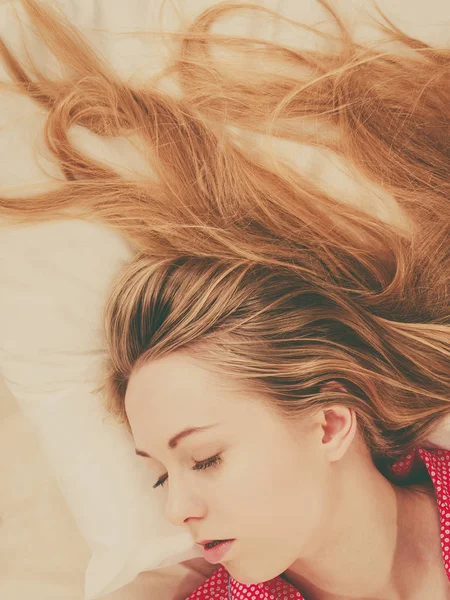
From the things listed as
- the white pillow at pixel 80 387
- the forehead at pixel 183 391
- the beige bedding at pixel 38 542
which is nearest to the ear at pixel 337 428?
the forehead at pixel 183 391

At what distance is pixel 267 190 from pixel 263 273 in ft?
0.39

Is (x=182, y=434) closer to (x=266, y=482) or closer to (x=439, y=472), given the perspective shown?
(x=266, y=482)

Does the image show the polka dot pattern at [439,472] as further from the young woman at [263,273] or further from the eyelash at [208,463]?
the eyelash at [208,463]

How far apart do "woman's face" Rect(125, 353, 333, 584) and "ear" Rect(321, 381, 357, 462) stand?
1 cm

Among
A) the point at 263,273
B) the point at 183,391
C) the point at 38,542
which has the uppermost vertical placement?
the point at 263,273

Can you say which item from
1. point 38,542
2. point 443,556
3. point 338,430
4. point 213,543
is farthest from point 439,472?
point 38,542

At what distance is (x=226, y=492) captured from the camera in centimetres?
81

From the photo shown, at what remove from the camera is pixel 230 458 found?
802 mm

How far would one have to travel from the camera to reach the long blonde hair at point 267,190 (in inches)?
33.4

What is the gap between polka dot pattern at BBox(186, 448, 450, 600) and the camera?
3.08ft

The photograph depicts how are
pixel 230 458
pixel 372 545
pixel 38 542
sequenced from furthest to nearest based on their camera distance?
pixel 38 542 < pixel 372 545 < pixel 230 458

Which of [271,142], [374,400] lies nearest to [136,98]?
[271,142]

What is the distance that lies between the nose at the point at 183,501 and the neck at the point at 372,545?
0.65 feet

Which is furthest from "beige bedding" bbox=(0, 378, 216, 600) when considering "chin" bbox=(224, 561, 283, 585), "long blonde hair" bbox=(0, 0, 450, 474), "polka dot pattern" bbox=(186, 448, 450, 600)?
"long blonde hair" bbox=(0, 0, 450, 474)
